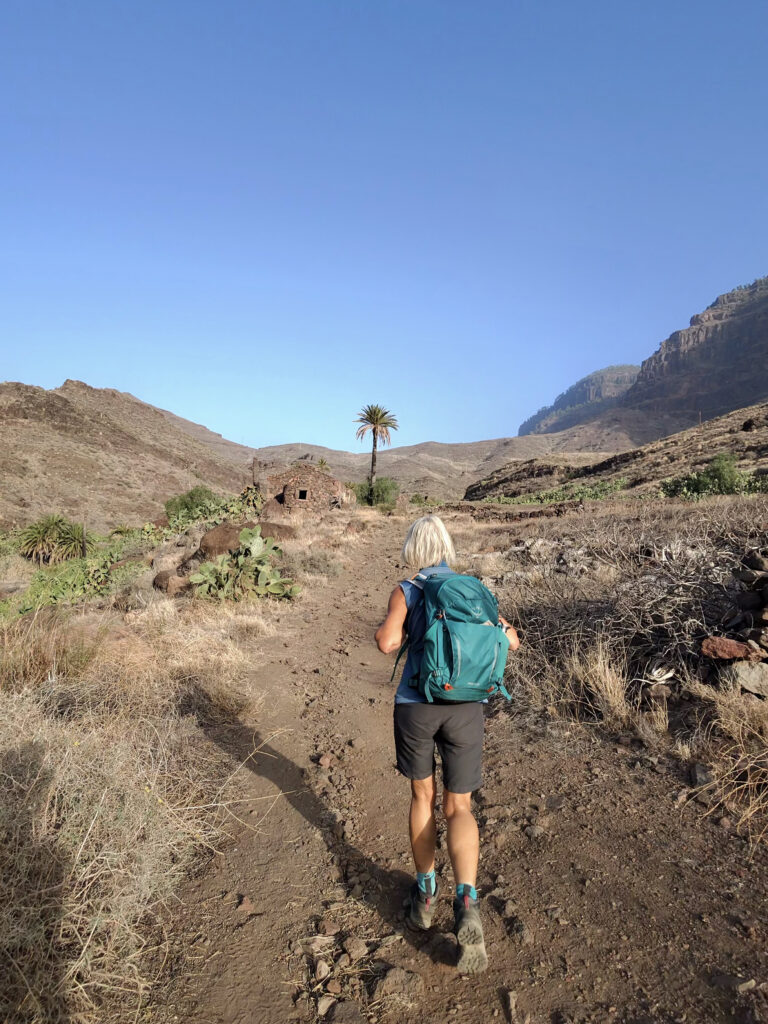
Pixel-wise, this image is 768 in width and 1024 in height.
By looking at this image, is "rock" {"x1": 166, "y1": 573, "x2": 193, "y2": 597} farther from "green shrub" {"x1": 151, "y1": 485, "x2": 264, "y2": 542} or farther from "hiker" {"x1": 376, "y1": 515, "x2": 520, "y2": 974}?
"green shrub" {"x1": 151, "y1": 485, "x2": 264, "y2": 542}

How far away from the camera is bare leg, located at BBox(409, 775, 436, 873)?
243 cm

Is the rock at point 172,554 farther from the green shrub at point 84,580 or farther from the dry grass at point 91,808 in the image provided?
the dry grass at point 91,808

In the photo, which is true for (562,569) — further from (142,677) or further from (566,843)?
(142,677)

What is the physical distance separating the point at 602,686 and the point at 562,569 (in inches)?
134

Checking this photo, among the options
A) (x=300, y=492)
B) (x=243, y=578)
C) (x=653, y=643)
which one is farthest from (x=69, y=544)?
(x=653, y=643)

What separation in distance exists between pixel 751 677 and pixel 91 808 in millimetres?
3959

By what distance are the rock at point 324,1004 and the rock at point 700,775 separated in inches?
91.2

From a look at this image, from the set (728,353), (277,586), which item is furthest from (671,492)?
(728,353)

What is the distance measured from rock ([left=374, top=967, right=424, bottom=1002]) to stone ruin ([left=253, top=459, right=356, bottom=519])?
61.0 ft

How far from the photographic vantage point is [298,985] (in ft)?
7.04

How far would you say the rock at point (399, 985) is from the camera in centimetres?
209

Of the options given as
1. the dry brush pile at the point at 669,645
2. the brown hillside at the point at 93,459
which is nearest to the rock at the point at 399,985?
the dry brush pile at the point at 669,645

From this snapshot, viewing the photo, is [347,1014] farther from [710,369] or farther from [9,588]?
[710,369]

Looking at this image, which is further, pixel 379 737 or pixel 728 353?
pixel 728 353
